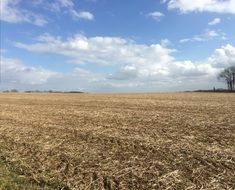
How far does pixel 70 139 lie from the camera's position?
55.2 feet

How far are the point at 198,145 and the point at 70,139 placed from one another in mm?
5565

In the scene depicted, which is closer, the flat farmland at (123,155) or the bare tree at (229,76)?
the flat farmland at (123,155)

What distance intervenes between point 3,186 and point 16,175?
1.17 m

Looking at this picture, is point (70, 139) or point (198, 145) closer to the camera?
point (198, 145)

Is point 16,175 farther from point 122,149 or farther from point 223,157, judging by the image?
point 223,157

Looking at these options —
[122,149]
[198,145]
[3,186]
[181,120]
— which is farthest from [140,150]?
[181,120]

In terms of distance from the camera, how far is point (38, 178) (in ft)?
36.6

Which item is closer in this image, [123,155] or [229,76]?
[123,155]

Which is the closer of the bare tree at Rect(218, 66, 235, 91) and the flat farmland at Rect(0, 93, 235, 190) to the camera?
the flat farmland at Rect(0, 93, 235, 190)

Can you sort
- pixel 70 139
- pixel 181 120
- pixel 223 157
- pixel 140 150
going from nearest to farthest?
1. pixel 223 157
2. pixel 140 150
3. pixel 70 139
4. pixel 181 120

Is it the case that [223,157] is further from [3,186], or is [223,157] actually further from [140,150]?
[3,186]

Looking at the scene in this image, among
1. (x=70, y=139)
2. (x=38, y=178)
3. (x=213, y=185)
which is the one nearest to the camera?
(x=213, y=185)

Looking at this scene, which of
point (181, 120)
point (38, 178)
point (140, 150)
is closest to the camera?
point (38, 178)

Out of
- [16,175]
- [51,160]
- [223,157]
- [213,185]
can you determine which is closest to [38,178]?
[16,175]
